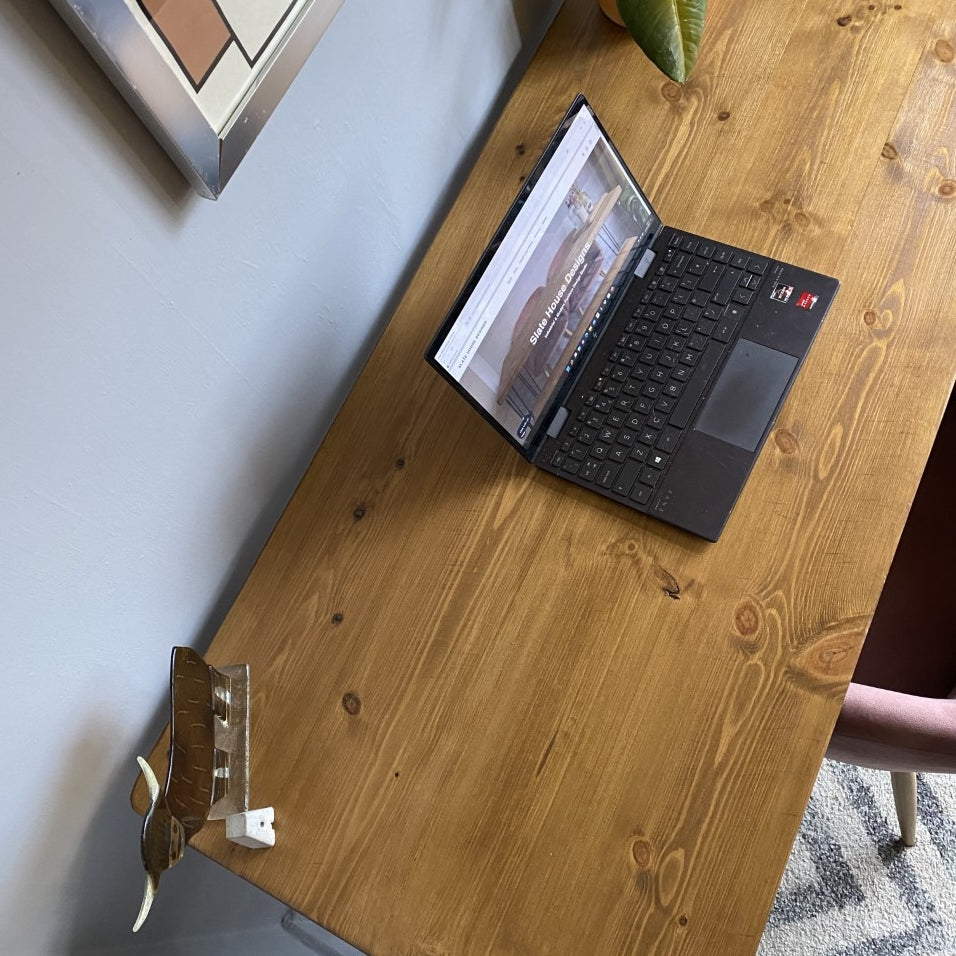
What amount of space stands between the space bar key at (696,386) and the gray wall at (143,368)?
0.38 m

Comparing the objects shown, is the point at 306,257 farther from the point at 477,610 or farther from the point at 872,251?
the point at 872,251

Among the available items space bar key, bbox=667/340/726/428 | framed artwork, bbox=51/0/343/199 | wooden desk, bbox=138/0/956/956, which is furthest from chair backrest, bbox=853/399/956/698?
framed artwork, bbox=51/0/343/199

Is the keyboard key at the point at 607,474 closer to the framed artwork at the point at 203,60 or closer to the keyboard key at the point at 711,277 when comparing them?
the keyboard key at the point at 711,277

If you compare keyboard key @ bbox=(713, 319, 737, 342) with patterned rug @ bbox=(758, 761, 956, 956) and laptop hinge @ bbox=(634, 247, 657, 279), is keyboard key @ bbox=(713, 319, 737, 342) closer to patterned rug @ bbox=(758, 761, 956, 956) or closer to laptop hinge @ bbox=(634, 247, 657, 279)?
laptop hinge @ bbox=(634, 247, 657, 279)

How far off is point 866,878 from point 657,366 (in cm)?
98

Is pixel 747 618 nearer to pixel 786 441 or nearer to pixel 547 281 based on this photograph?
pixel 786 441

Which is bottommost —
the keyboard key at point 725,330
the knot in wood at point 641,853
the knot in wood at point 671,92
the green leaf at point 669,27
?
the knot in wood at point 641,853

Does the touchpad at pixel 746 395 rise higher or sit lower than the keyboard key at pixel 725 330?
lower

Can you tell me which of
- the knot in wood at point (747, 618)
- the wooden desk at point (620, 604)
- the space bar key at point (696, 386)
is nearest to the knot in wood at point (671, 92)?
the wooden desk at point (620, 604)

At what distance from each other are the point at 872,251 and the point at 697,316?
0.66 feet

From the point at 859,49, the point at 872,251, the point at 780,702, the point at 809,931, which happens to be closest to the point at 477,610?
the point at 780,702

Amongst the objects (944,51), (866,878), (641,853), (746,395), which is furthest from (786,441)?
(866,878)

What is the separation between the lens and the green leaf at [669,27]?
1008 mm

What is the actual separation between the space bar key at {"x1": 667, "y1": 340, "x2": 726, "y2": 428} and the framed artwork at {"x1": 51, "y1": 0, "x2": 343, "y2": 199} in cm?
49
